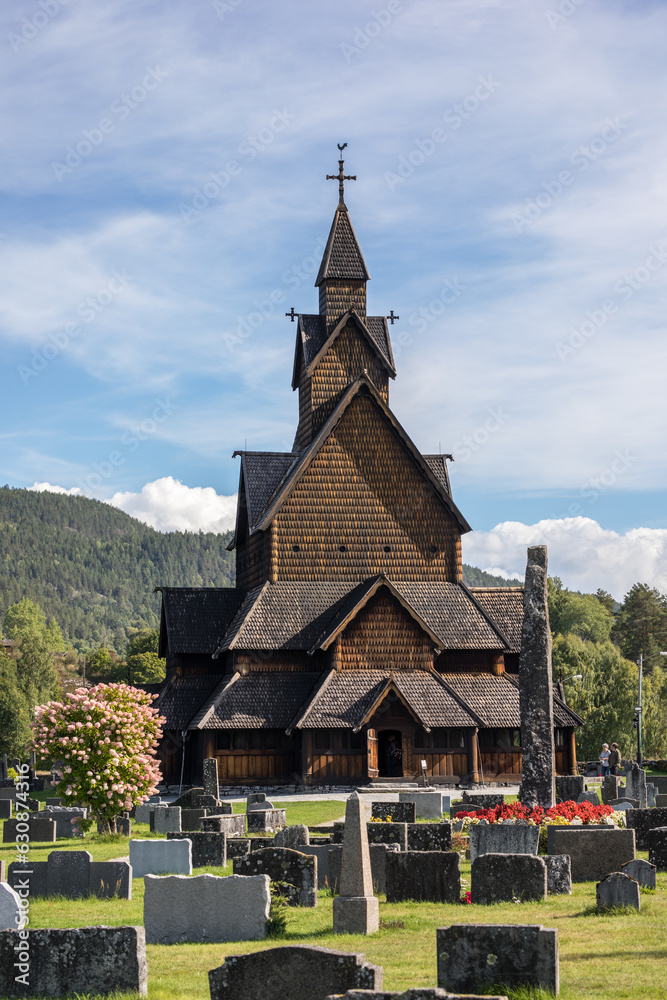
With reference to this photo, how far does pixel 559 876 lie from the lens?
640 inches

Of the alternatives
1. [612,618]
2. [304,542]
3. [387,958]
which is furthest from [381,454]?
[612,618]

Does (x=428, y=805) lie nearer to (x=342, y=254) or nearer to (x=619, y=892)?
(x=619, y=892)

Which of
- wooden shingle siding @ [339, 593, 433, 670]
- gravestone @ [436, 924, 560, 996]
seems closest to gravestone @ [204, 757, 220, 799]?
wooden shingle siding @ [339, 593, 433, 670]

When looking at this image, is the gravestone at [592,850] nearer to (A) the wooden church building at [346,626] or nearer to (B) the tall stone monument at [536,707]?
(B) the tall stone monument at [536,707]

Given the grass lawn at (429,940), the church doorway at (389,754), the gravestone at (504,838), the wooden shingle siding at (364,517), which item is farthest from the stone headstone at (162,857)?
the wooden shingle siding at (364,517)

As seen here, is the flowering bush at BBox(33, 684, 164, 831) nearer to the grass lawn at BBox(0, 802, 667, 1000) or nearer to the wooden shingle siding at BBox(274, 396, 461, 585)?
the grass lawn at BBox(0, 802, 667, 1000)

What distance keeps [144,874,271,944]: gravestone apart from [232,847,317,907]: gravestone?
2287 millimetres

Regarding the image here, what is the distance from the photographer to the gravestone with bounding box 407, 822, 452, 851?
19594 mm

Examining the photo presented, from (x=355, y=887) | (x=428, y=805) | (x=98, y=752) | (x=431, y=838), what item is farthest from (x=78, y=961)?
(x=428, y=805)

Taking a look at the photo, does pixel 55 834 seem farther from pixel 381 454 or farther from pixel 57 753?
pixel 381 454

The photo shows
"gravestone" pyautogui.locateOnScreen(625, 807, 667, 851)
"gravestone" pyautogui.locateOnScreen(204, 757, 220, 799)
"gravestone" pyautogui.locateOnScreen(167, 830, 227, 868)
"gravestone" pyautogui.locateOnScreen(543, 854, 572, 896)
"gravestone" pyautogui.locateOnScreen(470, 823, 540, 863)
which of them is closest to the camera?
"gravestone" pyautogui.locateOnScreen(543, 854, 572, 896)

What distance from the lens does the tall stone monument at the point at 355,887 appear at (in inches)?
540

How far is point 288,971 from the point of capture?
973cm

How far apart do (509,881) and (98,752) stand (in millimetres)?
13991
